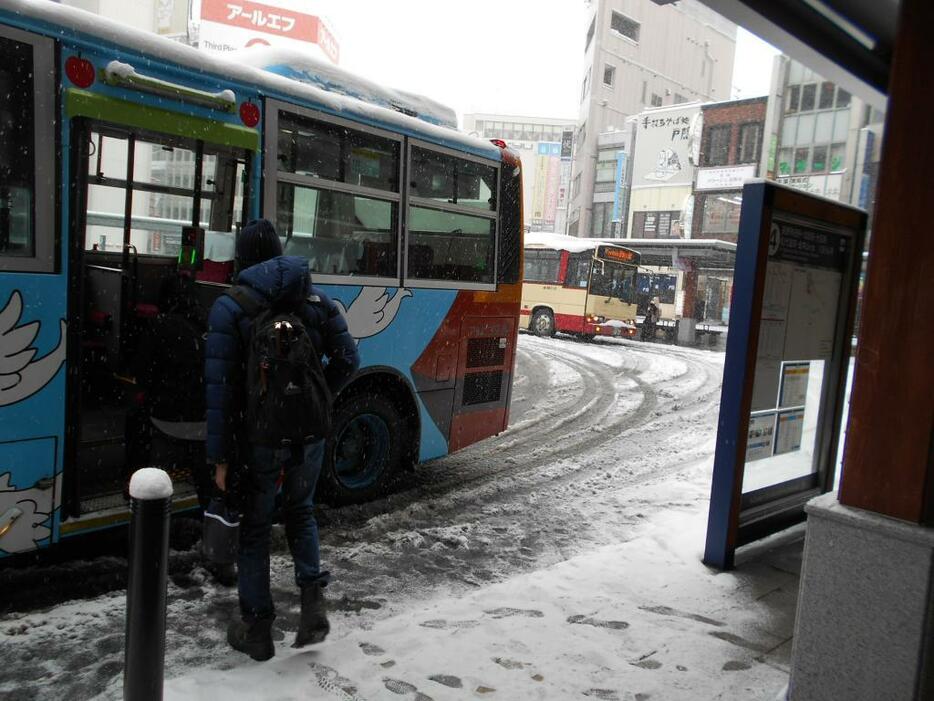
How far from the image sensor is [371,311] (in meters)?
5.62

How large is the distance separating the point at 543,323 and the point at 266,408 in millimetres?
21855

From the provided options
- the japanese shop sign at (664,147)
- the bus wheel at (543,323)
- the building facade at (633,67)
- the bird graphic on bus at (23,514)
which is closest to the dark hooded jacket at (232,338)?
the bird graphic on bus at (23,514)

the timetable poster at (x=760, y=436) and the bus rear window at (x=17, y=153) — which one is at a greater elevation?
the bus rear window at (x=17, y=153)

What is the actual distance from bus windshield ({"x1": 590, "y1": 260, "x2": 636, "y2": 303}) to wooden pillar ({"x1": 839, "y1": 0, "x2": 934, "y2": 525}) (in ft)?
68.4

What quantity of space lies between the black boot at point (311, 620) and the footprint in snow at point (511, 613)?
91 cm

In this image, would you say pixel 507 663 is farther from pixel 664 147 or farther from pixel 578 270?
pixel 664 147

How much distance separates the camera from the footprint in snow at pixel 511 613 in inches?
153

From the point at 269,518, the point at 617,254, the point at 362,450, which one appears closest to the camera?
the point at 269,518

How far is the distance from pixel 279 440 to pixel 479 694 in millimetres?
1393

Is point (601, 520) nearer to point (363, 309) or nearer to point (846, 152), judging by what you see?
point (363, 309)

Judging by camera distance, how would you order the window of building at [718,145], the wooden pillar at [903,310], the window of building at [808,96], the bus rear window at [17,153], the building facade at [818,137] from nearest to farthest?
the wooden pillar at [903,310]
the bus rear window at [17,153]
the building facade at [818,137]
the window of building at [808,96]
the window of building at [718,145]

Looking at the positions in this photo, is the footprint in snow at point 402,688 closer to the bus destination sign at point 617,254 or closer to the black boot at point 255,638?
the black boot at point 255,638

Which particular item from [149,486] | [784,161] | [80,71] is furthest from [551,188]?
[149,486]

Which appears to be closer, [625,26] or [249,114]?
[249,114]
